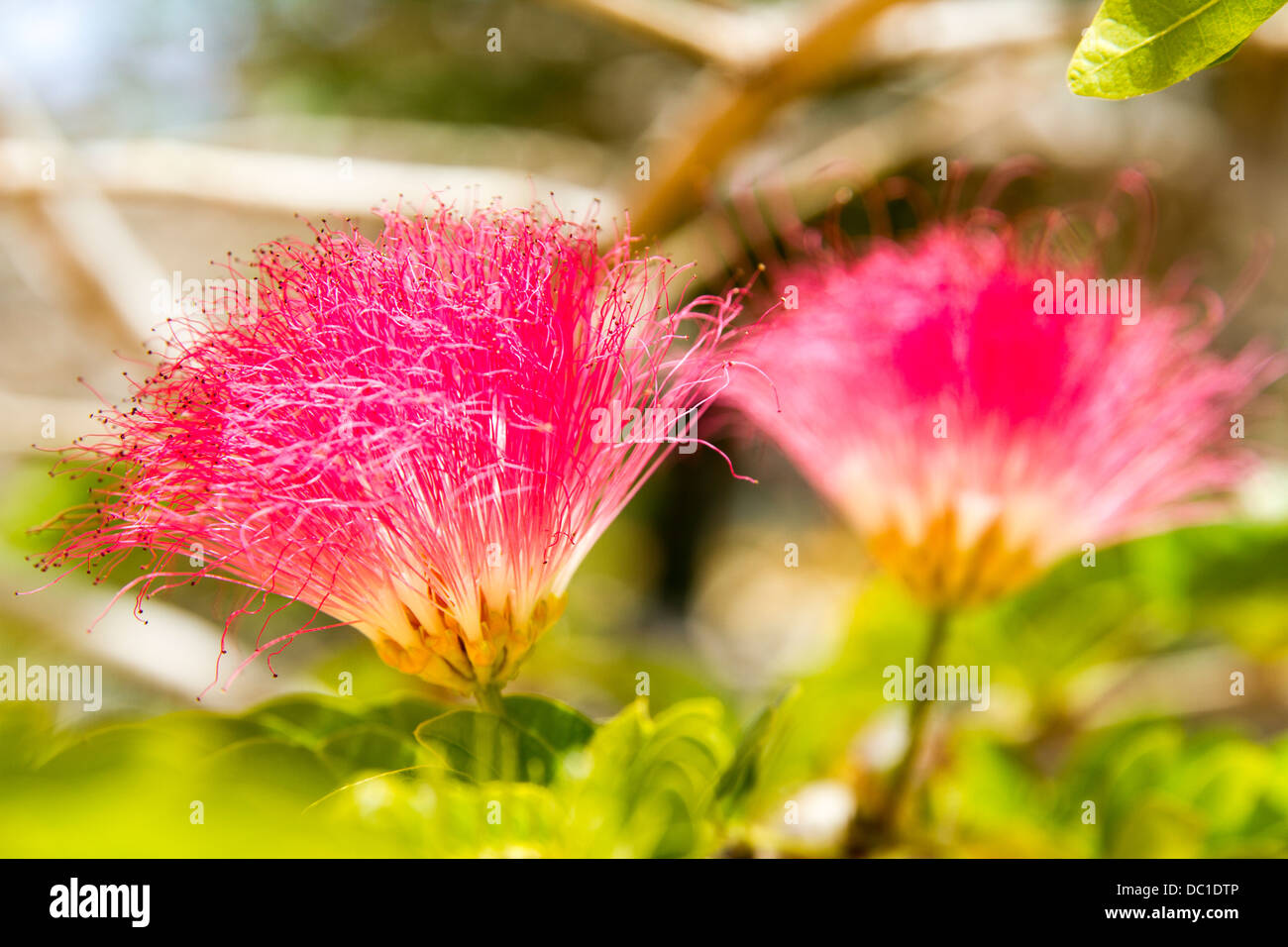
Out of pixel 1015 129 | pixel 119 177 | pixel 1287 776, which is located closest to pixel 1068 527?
pixel 1287 776

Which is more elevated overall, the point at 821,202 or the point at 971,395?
the point at 821,202

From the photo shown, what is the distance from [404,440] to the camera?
1.50ft

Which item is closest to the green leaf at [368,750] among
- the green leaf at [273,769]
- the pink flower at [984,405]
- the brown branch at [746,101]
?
the green leaf at [273,769]

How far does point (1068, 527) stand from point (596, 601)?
1.37 metres

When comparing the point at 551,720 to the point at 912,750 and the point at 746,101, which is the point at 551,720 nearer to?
the point at 912,750

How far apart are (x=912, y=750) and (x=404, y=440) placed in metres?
0.45

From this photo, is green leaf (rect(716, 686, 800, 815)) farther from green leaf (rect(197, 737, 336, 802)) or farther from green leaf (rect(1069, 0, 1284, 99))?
green leaf (rect(1069, 0, 1284, 99))

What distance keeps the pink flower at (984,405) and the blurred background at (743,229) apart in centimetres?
11

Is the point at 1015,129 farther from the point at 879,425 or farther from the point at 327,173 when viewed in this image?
the point at 879,425

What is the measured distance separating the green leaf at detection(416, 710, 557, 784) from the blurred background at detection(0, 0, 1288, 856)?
0.15m

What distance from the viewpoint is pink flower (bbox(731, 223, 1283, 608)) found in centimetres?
70

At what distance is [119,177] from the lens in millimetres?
1396

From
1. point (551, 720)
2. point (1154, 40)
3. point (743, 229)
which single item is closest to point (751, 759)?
point (551, 720)

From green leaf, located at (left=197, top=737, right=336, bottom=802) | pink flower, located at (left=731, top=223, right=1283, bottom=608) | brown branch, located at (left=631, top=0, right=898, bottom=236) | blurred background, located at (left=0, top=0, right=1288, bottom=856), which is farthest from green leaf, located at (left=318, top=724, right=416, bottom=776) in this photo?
brown branch, located at (left=631, top=0, right=898, bottom=236)
